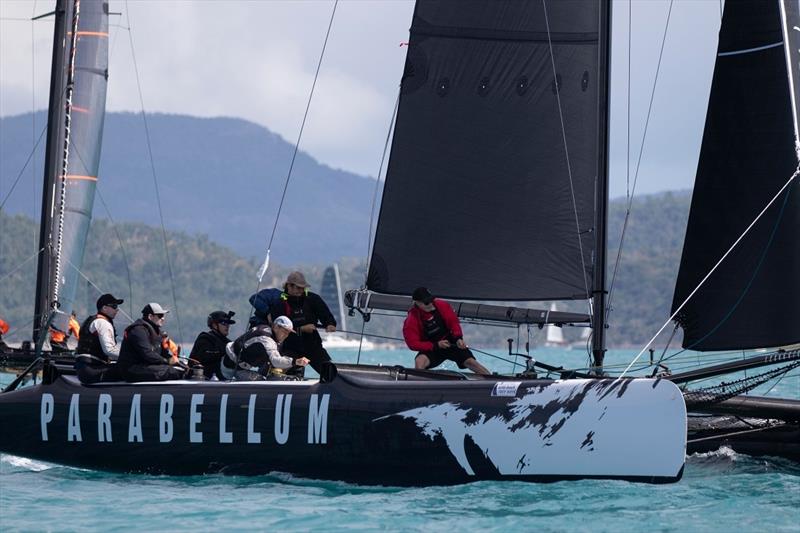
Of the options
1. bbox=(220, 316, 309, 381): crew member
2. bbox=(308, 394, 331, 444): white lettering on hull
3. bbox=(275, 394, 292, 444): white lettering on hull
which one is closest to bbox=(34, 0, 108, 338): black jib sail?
bbox=(220, 316, 309, 381): crew member

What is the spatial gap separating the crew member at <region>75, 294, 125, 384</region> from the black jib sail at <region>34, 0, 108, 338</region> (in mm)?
6150

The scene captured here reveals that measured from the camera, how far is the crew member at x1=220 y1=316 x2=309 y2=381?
10609mm

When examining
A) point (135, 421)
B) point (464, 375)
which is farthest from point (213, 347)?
point (464, 375)

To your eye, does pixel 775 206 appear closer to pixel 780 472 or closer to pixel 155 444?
pixel 780 472

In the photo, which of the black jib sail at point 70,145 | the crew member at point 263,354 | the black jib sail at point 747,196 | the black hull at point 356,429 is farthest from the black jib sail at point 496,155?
the black jib sail at point 70,145

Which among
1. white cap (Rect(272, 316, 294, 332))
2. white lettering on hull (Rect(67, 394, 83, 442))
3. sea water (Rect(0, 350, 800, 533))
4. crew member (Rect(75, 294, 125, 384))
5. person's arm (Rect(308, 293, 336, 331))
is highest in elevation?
person's arm (Rect(308, 293, 336, 331))

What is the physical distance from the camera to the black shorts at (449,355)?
11.0m

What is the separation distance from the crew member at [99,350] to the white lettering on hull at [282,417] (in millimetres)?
1518

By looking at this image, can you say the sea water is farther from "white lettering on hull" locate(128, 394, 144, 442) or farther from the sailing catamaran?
"white lettering on hull" locate(128, 394, 144, 442)

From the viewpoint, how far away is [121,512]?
350 inches

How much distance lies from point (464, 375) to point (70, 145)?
1165cm

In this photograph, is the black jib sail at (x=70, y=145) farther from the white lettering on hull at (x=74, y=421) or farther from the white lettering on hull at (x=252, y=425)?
the white lettering on hull at (x=252, y=425)

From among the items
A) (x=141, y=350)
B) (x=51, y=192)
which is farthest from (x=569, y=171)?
(x=51, y=192)

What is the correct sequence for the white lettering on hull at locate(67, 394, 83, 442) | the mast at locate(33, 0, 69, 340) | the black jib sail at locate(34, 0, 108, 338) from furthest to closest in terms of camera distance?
the mast at locate(33, 0, 69, 340) < the black jib sail at locate(34, 0, 108, 338) < the white lettering on hull at locate(67, 394, 83, 442)
